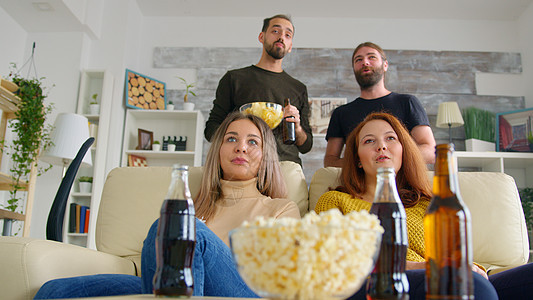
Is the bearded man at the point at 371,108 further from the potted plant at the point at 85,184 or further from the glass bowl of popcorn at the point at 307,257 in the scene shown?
the potted plant at the point at 85,184

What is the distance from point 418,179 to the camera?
181 cm

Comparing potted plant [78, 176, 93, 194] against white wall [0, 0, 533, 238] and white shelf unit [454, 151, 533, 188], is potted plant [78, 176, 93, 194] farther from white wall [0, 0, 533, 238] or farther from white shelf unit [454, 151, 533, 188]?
white shelf unit [454, 151, 533, 188]

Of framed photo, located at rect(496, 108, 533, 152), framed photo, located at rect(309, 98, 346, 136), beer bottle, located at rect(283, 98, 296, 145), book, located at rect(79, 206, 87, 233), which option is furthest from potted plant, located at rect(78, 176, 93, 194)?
framed photo, located at rect(496, 108, 533, 152)

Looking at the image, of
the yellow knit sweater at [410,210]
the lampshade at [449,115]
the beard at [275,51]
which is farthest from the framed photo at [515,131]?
the yellow knit sweater at [410,210]

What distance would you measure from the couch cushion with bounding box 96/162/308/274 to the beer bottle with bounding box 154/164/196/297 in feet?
3.95

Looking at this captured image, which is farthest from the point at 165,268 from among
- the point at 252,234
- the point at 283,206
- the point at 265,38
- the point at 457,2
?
the point at 457,2

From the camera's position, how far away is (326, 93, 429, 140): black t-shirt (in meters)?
2.49

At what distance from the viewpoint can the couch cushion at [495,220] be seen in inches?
71.0

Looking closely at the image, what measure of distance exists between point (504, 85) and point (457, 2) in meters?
0.98

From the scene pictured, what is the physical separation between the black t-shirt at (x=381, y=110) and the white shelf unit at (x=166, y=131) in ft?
7.08

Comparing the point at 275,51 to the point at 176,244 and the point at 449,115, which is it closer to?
the point at 176,244

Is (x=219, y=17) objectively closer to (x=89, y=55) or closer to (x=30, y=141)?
(x=89, y=55)

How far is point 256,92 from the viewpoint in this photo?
261cm

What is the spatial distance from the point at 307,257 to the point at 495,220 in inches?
61.0
